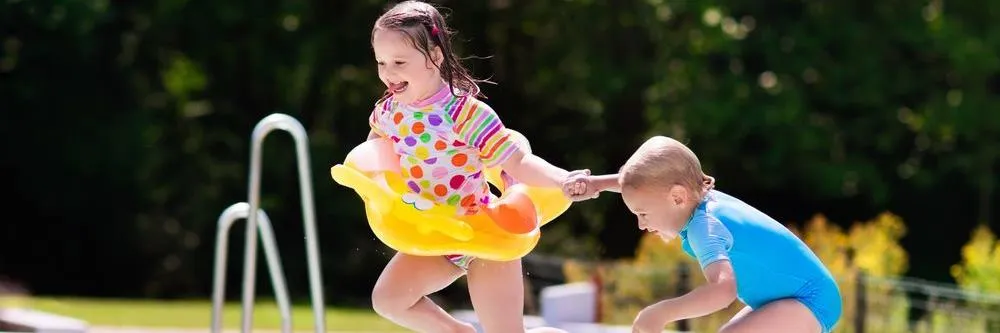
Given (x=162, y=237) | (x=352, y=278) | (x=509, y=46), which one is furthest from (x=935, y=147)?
(x=162, y=237)

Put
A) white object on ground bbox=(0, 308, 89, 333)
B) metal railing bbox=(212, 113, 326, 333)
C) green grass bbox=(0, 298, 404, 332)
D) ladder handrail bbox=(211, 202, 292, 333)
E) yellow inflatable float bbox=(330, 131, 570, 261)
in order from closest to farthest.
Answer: yellow inflatable float bbox=(330, 131, 570, 261), metal railing bbox=(212, 113, 326, 333), ladder handrail bbox=(211, 202, 292, 333), white object on ground bbox=(0, 308, 89, 333), green grass bbox=(0, 298, 404, 332)

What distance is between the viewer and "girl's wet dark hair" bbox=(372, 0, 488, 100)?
5.01 meters

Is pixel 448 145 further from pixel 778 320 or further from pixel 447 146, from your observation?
pixel 778 320

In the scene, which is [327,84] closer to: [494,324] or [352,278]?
[352,278]

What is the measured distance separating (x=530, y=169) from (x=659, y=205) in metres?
0.57

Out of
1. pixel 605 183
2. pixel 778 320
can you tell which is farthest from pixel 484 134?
pixel 778 320

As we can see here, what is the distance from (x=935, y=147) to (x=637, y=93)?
153 inches

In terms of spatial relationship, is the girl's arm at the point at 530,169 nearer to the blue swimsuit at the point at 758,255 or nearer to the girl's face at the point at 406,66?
the girl's face at the point at 406,66

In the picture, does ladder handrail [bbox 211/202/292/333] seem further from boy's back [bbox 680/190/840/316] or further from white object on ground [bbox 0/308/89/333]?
white object on ground [bbox 0/308/89/333]

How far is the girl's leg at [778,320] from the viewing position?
4648 millimetres

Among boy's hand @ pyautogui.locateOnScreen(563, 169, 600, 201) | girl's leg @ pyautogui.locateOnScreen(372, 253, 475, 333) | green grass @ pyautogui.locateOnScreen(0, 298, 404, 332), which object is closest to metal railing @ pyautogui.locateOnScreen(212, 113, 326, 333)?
girl's leg @ pyautogui.locateOnScreen(372, 253, 475, 333)

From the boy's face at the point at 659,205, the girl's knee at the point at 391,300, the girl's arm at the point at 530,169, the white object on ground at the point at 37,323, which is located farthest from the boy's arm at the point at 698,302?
the white object on ground at the point at 37,323

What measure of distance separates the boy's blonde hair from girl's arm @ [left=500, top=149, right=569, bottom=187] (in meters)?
0.37

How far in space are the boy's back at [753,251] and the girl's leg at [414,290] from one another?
0.85m
